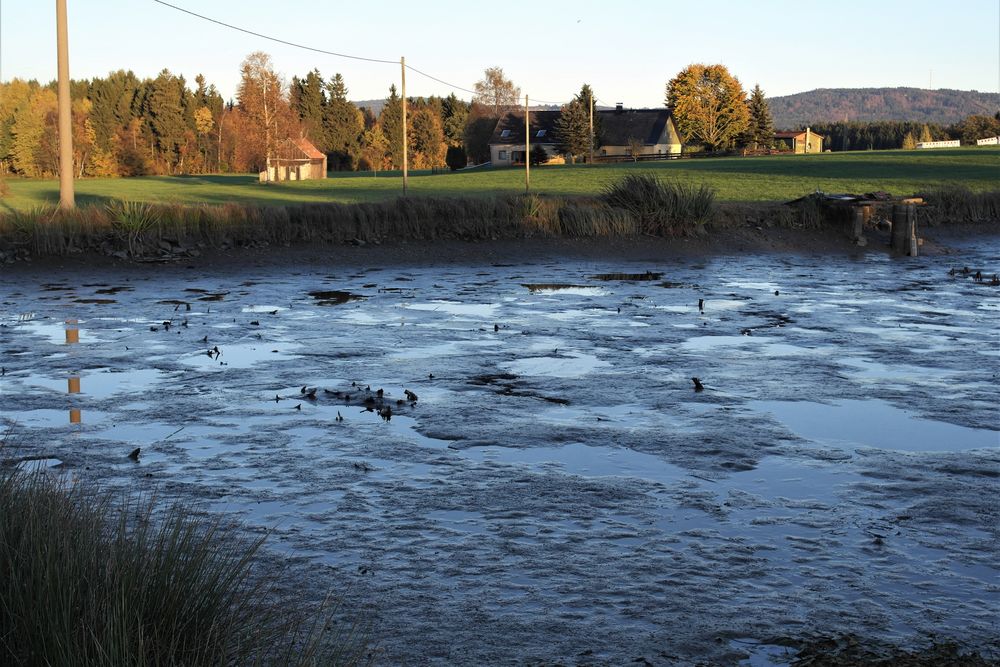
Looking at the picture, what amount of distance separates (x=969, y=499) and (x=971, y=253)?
63.7ft

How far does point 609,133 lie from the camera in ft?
410

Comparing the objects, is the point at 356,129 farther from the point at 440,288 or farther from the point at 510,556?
the point at 510,556

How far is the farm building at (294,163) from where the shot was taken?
88.9 m

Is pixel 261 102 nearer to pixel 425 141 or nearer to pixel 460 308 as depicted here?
pixel 425 141

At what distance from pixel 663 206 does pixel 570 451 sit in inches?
695

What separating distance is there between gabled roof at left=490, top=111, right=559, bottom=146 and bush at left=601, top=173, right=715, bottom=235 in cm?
9757

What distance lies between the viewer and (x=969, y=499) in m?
7.18

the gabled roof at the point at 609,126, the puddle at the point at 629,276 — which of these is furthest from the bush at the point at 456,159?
the puddle at the point at 629,276

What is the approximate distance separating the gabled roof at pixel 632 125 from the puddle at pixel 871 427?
371ft

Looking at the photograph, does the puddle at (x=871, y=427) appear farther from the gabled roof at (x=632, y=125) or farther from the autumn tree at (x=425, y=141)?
the autumn tree at (x=425, y=141)

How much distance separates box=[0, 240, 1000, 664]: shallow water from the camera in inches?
212

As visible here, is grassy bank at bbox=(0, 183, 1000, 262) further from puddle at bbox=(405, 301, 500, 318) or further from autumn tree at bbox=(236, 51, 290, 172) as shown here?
autumn tree at bbox=(236, 51, 290, 172)

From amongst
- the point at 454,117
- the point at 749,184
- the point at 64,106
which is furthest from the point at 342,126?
the point at 64,106

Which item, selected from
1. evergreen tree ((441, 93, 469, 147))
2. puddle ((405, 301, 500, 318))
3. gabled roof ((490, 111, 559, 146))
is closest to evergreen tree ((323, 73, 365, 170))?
evergreen tree ((441, 93, 469, 147))
